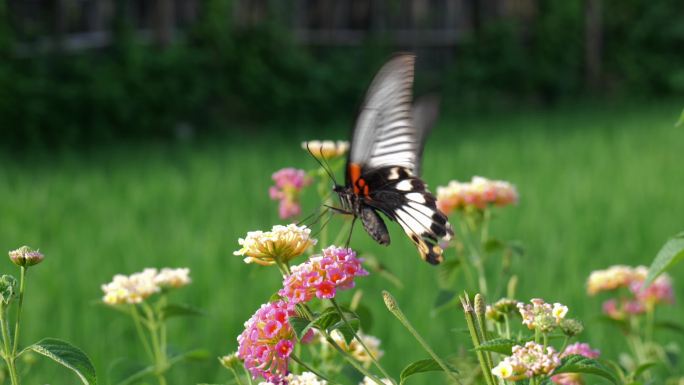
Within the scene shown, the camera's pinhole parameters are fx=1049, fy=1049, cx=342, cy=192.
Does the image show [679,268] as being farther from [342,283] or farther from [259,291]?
[342,283]

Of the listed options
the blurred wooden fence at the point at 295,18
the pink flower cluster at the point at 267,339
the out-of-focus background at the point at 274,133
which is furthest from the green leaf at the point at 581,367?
the blurred wooden fence at the point at 295,18

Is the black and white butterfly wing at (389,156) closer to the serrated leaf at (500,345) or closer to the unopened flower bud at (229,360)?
the unopened flower bud at (229,360)

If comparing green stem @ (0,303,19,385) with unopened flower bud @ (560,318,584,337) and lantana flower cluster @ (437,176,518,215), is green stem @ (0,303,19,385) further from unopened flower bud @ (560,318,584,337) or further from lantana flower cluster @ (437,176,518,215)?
lantana flower cluster @ (437,176,518,215)

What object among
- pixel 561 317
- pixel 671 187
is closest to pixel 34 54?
pixel 671 187

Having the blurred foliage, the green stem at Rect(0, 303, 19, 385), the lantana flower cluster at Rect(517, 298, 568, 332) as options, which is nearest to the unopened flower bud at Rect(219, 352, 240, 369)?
the green stem at Rect(0, 303, 19, 385)

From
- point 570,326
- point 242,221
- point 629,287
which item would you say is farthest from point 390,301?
point 242,221

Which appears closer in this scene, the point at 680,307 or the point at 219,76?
the point at 680,307
